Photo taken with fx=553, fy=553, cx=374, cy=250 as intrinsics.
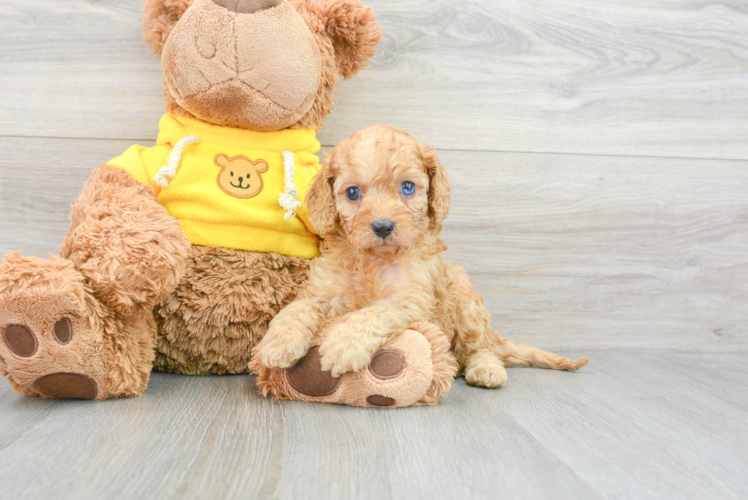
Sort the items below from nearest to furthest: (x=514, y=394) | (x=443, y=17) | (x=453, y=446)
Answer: (x=453, y=446) → (x=514, y=394) → (x=443, y=17)

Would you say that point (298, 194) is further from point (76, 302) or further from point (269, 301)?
point (76, 302)

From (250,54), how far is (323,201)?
35cm

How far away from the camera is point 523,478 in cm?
83

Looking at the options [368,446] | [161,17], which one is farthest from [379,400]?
[161,17]

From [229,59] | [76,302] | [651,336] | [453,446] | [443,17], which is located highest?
[443,17]

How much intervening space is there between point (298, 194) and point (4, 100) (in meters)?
0.94

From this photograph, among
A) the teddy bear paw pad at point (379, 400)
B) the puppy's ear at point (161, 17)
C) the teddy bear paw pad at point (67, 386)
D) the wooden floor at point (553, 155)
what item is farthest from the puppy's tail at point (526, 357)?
the puppy's ear at point (161, 17)

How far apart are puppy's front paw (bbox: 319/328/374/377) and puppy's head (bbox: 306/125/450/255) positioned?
197 mm

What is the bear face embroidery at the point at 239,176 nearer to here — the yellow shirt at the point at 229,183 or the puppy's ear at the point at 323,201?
the yellow shirt at the point at 229,183

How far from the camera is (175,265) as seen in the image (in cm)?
113

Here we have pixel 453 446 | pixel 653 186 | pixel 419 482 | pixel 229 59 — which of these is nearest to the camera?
pixel 419 482

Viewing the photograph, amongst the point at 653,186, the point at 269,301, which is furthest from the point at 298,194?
the point at 653,186

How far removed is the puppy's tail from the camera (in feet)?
5.11

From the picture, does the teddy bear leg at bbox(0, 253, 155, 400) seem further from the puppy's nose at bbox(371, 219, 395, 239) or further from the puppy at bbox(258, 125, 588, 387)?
the puppy's nose at bbox(371, 219, 395, 239)
